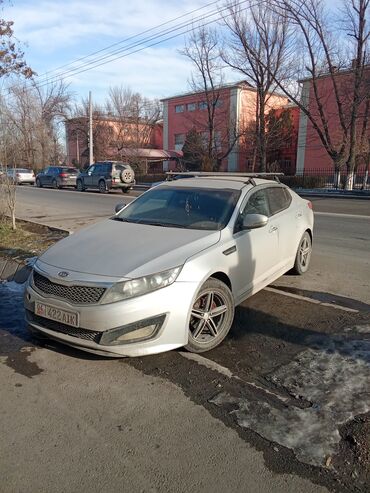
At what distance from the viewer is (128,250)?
12.3 feet

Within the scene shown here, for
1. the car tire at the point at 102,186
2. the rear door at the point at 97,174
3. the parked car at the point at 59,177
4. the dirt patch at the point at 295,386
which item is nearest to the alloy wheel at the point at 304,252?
the dirt patch at the point at 295,386

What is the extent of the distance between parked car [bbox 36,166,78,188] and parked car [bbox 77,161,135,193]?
380 centimetres

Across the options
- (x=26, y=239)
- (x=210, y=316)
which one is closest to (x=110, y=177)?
(x=26, y=239)

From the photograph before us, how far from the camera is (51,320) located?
11.6 ft

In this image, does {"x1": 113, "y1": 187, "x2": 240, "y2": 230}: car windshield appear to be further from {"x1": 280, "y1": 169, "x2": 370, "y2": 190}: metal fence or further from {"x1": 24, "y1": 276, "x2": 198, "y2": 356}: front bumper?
{"x1": 280, "y1": 169, "x2": 370, "y2": 190}: metal fence

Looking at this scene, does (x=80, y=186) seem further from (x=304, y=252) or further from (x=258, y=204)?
(x=258, y=204)

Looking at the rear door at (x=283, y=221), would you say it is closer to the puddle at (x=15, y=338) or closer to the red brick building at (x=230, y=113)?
the puddle at (x=15, y=338)

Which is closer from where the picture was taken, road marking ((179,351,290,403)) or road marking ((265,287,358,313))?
road marking ((179,351,290,403))

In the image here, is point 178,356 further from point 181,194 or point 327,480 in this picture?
point 181,194

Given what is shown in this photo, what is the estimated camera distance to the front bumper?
3.25m

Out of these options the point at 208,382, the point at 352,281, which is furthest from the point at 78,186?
the point at 208,382

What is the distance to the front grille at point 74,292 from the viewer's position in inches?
130

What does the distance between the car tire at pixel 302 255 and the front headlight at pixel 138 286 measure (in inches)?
122

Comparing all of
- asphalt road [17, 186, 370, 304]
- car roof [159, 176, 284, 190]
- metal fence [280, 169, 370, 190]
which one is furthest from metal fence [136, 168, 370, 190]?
car roof [159, 176, 284, 190]
